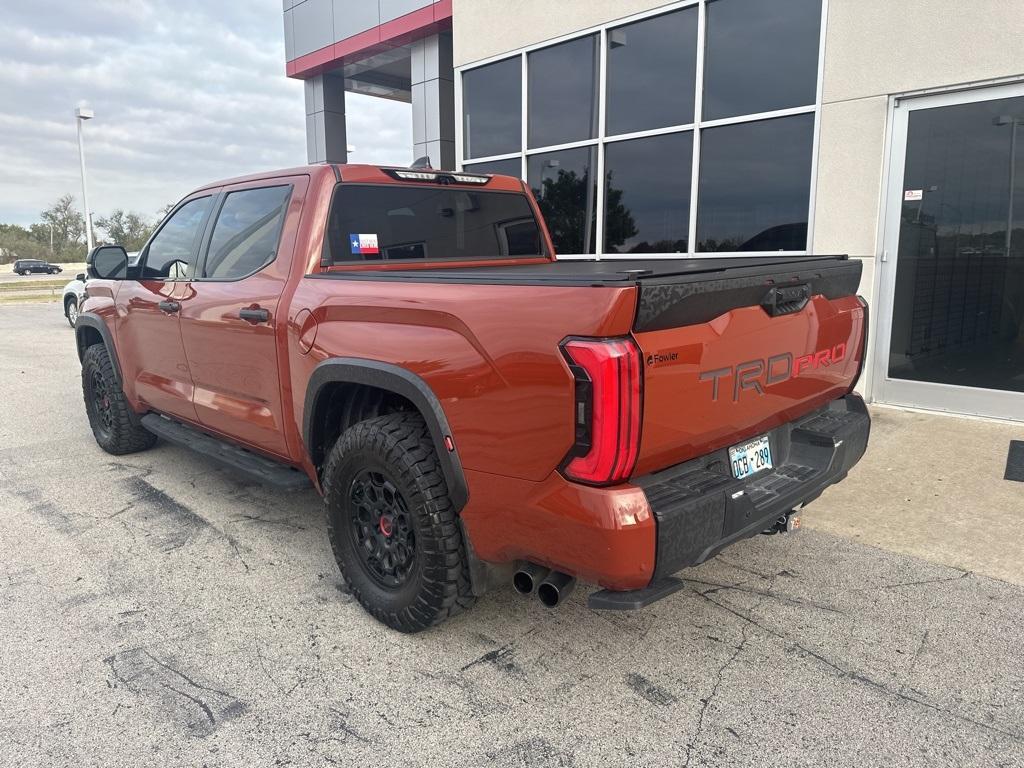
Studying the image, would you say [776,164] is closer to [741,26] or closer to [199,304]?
[741,26]

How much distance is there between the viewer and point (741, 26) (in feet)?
24.2

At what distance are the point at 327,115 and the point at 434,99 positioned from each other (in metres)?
3.51

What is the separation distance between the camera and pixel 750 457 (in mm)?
2801

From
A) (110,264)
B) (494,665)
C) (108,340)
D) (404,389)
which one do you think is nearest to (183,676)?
(494,665)

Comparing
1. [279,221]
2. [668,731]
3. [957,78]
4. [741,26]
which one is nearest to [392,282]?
[279,221]

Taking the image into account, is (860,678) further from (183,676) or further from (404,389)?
(183,676)

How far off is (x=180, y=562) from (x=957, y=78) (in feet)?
22.0

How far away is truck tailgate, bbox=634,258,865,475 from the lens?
2.25 m

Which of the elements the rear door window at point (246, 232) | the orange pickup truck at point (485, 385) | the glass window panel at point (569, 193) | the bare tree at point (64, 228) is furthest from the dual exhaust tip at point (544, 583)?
the bare tree at point (64, 228)

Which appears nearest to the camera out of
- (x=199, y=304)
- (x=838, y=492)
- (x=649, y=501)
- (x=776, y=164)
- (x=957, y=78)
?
(x=649, y=501)

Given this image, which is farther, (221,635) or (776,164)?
(776,164)

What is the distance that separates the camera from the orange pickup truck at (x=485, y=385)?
2.22 meters

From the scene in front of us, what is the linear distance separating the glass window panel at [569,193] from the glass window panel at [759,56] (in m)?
1.78

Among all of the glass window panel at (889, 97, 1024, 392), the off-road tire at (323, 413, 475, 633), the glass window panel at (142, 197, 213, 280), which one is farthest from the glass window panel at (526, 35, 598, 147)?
the off-road tire at (323, 413, 475, 633)
